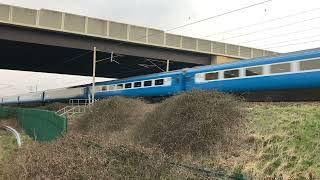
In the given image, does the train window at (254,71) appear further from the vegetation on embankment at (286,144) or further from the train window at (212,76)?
Result: the vegetation on embankment at (286,144)

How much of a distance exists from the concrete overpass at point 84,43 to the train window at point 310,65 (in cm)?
2635

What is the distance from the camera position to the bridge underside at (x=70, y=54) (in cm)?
4019

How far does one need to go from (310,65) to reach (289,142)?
7147 millimetres

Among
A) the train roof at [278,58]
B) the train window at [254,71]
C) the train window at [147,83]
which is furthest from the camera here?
the train window at [147,83]

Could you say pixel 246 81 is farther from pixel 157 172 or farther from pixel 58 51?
pixel 58 51

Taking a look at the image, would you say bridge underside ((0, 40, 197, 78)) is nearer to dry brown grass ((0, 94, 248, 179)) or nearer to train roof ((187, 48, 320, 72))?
train roof ((187, 48, 320, 72))

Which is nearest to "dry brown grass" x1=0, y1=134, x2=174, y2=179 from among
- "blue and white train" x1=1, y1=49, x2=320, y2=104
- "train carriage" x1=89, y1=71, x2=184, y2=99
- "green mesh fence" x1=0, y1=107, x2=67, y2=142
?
"blue and white train" x1=1, y1=49, x2=320, y2=104

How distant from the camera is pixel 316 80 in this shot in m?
17.6

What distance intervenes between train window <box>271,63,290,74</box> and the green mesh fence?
33.3ft

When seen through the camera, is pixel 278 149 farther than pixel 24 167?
Yes

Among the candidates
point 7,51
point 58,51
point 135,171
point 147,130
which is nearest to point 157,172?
point 135,171

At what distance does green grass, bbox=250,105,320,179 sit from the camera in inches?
407

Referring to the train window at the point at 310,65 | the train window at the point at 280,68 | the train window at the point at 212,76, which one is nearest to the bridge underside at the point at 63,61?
the train window at the point at 212,76

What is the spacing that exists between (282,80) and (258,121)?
5.57 meters
